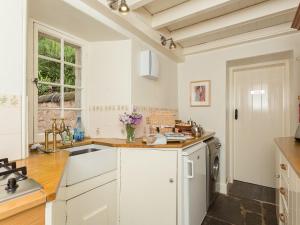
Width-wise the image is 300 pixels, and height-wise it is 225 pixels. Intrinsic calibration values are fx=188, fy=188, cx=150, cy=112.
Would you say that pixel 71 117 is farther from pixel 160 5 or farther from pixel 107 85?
pixel 160 5

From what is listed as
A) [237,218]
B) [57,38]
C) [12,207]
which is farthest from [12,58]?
[237,218]

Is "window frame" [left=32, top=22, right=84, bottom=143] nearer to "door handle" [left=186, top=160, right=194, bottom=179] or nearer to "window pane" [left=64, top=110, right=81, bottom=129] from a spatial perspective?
"window pane" [left=64, top=110, right=81, bottom=129]

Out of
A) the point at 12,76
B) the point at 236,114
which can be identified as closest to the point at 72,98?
the point at 12,76

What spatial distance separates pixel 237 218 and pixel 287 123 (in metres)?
1.61

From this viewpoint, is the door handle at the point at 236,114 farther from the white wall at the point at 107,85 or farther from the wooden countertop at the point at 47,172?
the wooden countertop at the point at 47,172

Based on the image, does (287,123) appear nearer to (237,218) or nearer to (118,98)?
(237,218)

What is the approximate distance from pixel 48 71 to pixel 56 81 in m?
0.12

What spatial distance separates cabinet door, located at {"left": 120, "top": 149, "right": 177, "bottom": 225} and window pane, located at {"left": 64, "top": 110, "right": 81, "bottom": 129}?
2.32 ft

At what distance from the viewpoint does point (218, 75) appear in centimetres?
286

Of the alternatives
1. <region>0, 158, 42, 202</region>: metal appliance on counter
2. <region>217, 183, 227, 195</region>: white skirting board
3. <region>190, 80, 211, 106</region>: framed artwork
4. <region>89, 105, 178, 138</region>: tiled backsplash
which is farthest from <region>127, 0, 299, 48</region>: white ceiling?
<region>217, 183, 227, 195</region>: white skirting board

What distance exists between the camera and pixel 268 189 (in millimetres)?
2842

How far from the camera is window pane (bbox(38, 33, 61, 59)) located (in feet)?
5.74

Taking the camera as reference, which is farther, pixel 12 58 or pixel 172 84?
pixel 172 84

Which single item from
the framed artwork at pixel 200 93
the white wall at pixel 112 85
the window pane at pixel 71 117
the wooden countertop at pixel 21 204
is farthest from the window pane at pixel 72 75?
the framed artwork at pixel 200 93
